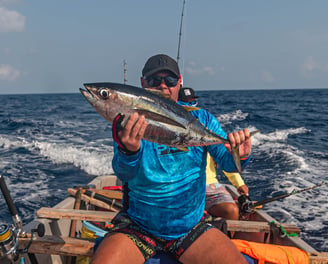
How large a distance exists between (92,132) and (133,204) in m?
18.5

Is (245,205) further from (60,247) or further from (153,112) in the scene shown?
(153,112)

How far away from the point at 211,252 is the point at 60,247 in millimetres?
1710

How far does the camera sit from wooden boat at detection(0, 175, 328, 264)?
3.06 m

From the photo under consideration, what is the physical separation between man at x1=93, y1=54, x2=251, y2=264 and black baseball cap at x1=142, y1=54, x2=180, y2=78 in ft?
0.04

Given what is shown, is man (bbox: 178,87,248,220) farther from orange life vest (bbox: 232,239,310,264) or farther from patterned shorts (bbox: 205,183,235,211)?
orange life vest (bbox: 232,239,310,264)

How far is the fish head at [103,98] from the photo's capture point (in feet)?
7.02

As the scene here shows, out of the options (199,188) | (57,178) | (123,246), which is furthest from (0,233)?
(57,178)

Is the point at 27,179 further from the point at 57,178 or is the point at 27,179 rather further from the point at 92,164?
the point at 92,164

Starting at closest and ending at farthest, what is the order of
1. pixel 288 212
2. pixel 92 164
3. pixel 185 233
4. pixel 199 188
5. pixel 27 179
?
pixel 185 233 < pixel 199 188 < pixel 288 212 < pixel 27 179 < pixel 92 164

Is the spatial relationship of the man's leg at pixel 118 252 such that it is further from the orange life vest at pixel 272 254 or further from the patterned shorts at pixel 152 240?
the orange life vest at pixel 272 254

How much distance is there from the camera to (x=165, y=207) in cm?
260

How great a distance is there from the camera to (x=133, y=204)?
2693 mm

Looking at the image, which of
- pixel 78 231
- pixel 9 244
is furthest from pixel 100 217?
pixel 78 231

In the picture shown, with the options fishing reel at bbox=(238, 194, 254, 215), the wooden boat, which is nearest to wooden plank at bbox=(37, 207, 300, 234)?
the wooden boat
